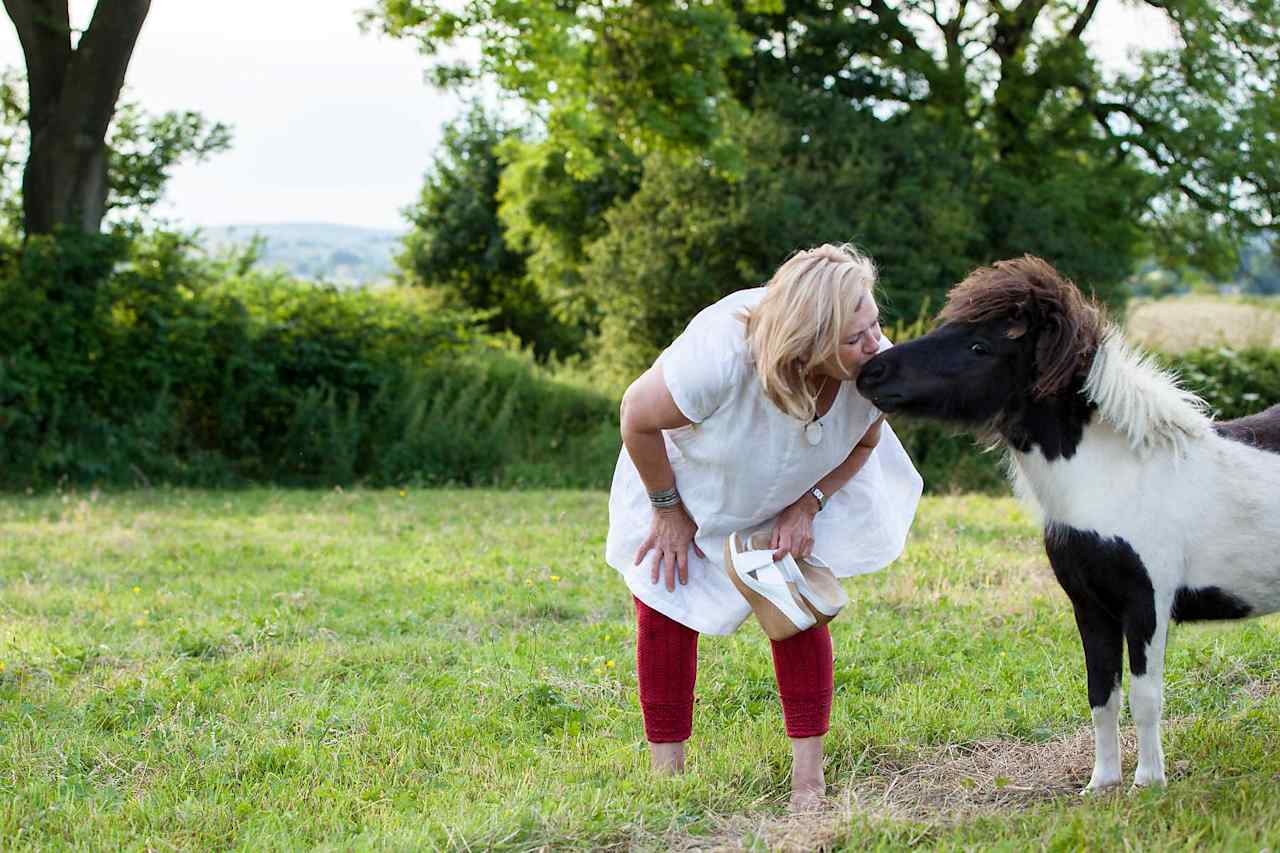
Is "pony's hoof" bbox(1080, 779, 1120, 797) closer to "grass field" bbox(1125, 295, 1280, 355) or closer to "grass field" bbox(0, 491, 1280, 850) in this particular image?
"grass field" bbox(0, 491, 1280, 850)

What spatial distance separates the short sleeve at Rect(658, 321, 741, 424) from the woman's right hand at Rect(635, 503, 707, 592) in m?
0.44

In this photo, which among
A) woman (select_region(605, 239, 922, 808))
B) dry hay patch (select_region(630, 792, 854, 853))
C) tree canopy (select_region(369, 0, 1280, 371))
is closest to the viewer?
dry hay patch (select_region(630, 792, 854, 853))

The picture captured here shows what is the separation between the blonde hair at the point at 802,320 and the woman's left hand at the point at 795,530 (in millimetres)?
454

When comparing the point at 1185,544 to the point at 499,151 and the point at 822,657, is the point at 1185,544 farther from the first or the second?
the point at 499,151

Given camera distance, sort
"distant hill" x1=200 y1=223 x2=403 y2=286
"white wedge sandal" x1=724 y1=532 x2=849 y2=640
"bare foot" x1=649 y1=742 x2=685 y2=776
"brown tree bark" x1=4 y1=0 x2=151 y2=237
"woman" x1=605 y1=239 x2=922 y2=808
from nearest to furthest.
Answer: "woman" x1=605 y1=239 x2=922 y2=808 < "white wedge sandal" x1=724 y1=532 x2=849 y2=640 < "bare foot" x1=649 y1=742 x2=685 y2=776 < "brown tree bark" x1=4 y1=0 x2=151 y2=237 < "distant hill" x1=200 y1=223 x2=403 y2=286

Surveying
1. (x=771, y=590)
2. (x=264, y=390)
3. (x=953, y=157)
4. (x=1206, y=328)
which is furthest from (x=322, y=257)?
(x=771, y=590)

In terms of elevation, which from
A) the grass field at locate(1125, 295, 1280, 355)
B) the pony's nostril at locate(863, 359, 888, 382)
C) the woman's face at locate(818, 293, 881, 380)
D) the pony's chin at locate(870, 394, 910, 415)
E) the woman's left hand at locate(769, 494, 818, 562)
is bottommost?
the woman's left hand at locate(769, 494, 818, 562)

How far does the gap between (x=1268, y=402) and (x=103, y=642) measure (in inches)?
528

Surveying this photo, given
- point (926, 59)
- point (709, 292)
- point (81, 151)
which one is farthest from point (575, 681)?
point (926, 59)

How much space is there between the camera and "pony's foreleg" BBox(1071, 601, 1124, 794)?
3.96 meters

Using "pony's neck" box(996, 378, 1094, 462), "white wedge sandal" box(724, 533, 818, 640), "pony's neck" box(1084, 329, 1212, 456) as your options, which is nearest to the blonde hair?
"white wedge sandal" box(724, 533, 818, 640)

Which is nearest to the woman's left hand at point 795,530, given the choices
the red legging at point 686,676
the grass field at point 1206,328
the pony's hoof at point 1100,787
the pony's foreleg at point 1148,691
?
the red legging at point 686,676

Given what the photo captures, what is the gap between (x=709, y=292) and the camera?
72.2ft

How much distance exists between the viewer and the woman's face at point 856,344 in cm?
→ 367
